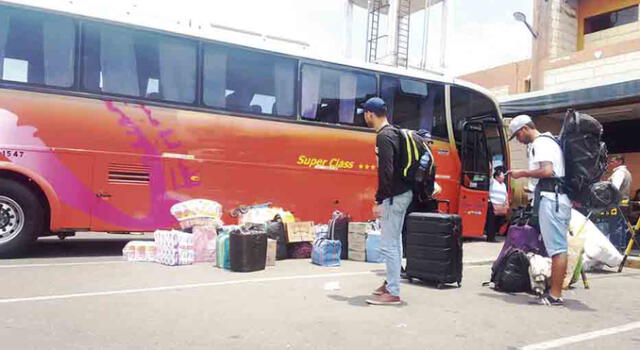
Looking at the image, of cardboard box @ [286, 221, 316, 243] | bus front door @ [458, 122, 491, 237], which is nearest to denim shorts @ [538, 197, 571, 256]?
cardboard box @ [286, 221, 316, 243]

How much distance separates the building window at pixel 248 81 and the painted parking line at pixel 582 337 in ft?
19.9

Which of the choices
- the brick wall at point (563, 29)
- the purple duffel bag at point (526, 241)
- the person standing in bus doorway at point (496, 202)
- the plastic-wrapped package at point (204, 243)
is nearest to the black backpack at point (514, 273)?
the purple duffel bag at point (526, 241)

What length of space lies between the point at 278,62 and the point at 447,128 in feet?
13.1

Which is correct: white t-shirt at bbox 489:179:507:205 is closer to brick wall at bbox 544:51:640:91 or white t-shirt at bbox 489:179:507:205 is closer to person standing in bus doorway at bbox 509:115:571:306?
brick wall at bbox 544:51:640:91

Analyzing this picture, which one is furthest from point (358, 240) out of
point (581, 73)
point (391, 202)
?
point (581, 73)

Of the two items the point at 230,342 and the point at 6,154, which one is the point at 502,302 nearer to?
the point at 230,342

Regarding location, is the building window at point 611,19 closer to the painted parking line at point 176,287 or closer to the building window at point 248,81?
the building window at point 248,81

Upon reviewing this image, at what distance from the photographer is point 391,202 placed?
5102mm

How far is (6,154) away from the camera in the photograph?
22.9ft

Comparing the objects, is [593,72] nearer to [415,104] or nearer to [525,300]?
[415,104]

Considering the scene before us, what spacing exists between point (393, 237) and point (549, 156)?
5.93 ft

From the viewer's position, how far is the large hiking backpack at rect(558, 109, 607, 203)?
208 inches

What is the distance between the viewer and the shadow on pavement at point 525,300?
17.1 feet

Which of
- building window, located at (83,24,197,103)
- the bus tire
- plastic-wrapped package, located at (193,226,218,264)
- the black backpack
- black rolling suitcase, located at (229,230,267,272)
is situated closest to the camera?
the black backpack
